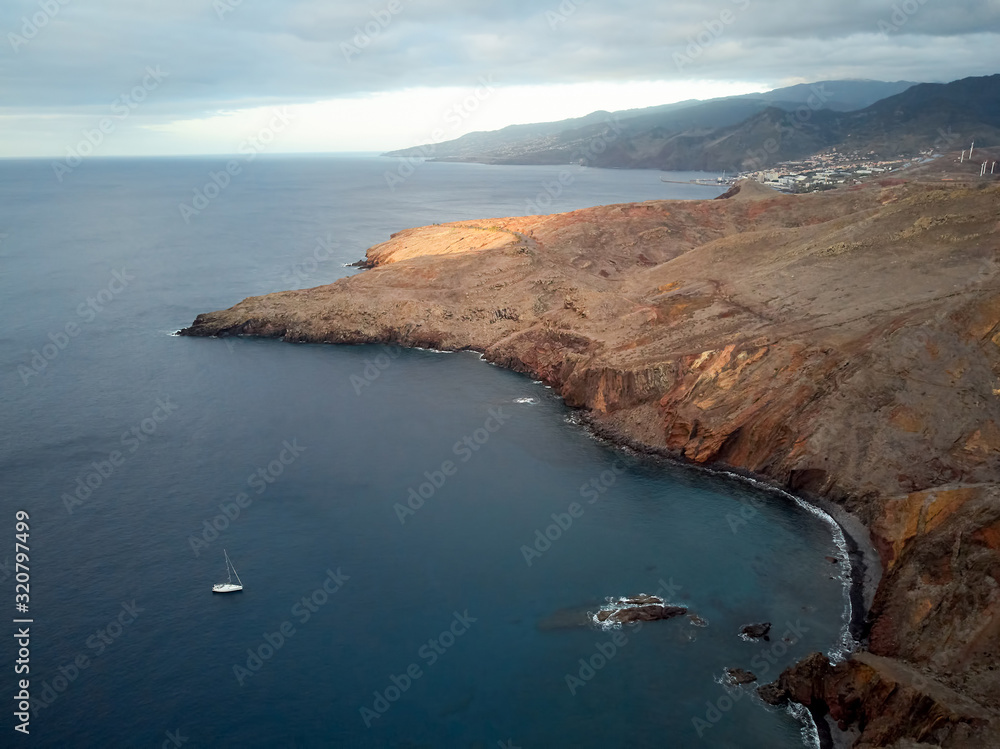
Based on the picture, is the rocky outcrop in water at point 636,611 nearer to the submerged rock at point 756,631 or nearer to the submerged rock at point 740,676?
the submerged rock at point 756,631

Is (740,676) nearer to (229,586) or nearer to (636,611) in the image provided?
(636,611)

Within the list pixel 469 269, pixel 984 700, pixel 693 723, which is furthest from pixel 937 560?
pixel 469 269

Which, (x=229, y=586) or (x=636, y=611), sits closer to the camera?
(x=636, y=611)

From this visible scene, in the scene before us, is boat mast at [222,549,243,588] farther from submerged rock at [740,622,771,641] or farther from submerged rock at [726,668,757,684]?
submerged rock at [740,622,771,641]

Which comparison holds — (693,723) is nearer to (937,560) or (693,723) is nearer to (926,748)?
(926,748)

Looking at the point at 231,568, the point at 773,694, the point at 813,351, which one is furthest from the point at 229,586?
the point at 813,351

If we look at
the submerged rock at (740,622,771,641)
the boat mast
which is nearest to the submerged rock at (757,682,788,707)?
the submerged rock at (740,622,771,641)
